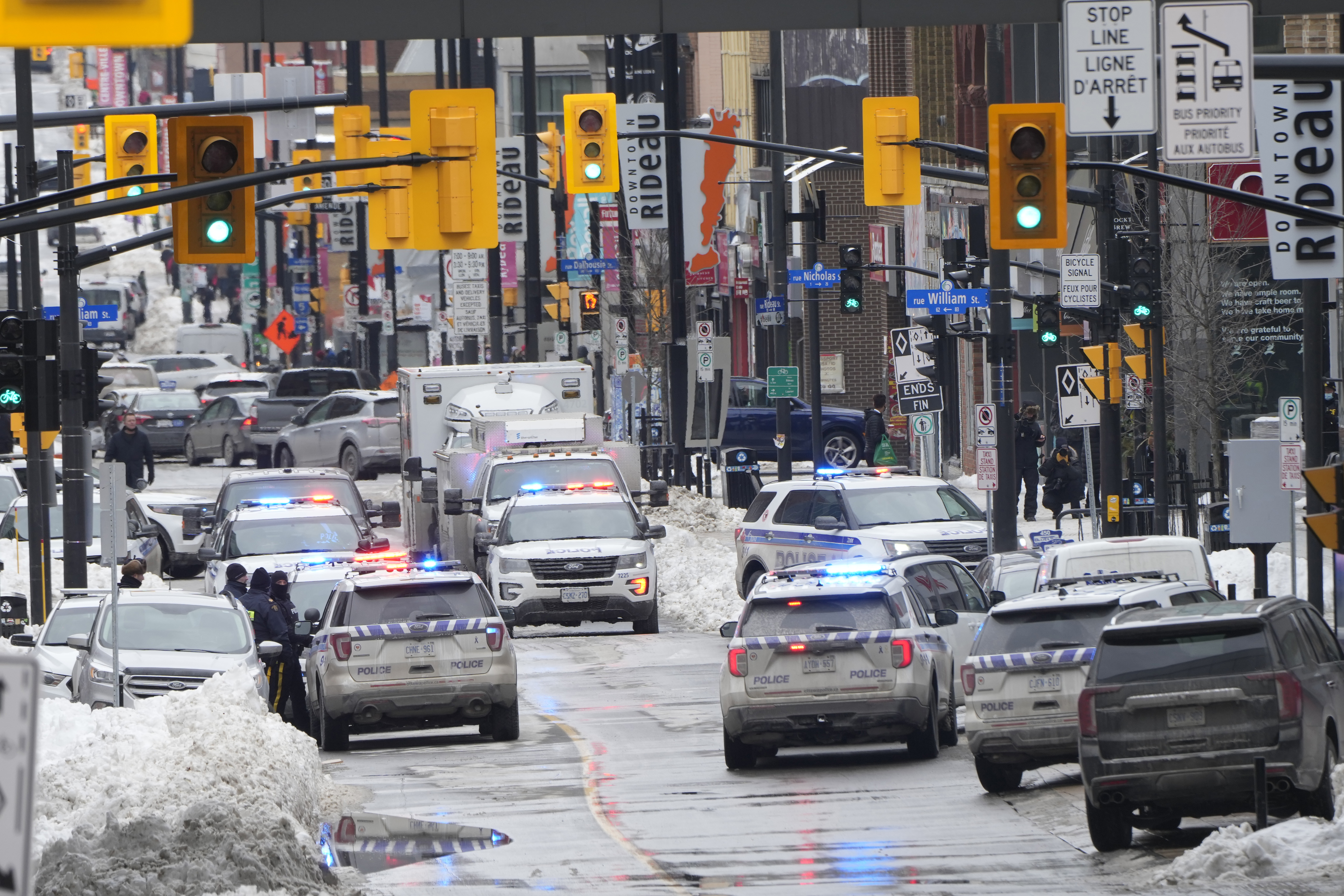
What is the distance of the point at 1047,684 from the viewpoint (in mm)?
16500

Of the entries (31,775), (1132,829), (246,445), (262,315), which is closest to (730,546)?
(246,445)

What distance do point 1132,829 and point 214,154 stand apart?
316 inches

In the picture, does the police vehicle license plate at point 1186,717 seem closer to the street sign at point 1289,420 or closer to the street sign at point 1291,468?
the street sign at point 1291,468

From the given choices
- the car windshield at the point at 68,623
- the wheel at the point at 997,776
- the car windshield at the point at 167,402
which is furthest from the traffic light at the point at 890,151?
the car windshield at the point at 167,402

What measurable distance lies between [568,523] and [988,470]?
5340 mm

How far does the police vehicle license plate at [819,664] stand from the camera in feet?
59.0

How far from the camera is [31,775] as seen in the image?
5.76 meters

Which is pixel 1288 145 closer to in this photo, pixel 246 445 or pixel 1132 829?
pixel 1132 829

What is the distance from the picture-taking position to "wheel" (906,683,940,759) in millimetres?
18375

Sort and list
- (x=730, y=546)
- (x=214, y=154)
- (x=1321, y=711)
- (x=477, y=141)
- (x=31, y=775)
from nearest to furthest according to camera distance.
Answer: (x=31, y=775) → (x=1321, y=711) → (x=214, y=154) → (x=477, y=141) → (x=730, y=546)

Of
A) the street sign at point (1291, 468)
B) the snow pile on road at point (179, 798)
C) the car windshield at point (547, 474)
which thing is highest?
Result: the street sign at point (1291, 468)

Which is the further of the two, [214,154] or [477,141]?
[477,141]

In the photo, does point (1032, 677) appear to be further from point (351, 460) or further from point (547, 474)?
point (351, 460)

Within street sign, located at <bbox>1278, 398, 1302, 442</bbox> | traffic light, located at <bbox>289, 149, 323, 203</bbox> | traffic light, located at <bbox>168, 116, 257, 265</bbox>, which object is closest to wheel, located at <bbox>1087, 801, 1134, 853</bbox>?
traffic light, located at <bbox>168, 116, 257, 265</bbox>
